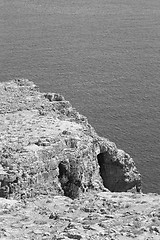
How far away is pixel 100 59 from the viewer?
12731cm

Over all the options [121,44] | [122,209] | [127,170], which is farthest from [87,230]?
[121,44]

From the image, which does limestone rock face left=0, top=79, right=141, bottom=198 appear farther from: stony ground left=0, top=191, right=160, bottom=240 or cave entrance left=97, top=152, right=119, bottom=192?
stony ground left=0, top=191, right=160, bottom=240

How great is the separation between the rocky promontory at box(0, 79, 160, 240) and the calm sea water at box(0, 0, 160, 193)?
18868 mm

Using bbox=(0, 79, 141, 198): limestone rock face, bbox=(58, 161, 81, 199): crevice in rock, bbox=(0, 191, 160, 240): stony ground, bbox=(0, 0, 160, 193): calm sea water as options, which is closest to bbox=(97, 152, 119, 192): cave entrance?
bbox=(0, 79, 141, 198): limestone rock face

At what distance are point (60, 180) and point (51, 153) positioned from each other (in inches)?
101

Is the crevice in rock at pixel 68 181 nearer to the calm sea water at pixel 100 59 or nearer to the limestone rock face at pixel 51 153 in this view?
the limestone rock face at pixel 51 153

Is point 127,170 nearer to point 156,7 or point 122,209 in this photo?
point 122,209

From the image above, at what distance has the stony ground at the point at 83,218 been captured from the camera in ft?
119

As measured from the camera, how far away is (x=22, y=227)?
3806cm

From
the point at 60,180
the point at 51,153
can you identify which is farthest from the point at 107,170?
the point at 51,153

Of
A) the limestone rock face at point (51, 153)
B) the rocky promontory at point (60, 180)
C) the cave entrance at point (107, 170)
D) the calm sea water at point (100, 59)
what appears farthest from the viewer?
the calm sea water at point (100, 59)

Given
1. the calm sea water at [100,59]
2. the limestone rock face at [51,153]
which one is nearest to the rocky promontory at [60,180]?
the limestone rock face at [51,153]

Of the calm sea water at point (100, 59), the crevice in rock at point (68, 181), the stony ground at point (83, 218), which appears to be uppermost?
the calm sea water at point (100, 59)

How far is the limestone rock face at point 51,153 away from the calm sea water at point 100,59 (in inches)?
648
